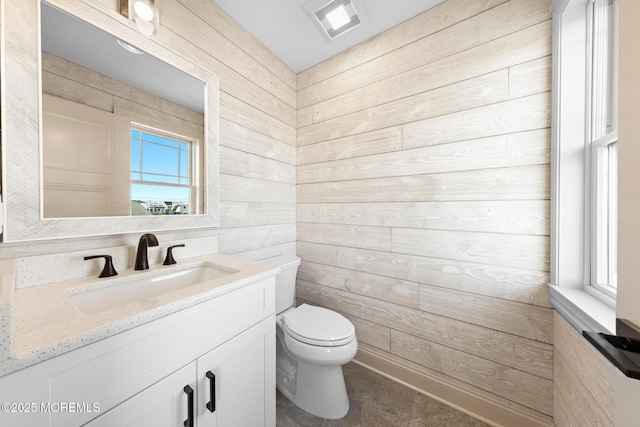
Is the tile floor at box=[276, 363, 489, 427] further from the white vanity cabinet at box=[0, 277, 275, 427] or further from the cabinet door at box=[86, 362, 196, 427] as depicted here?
the cabinet door at box=[86, 362, 196, 427]

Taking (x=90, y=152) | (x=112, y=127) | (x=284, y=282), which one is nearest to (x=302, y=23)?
(x=112, y=127)

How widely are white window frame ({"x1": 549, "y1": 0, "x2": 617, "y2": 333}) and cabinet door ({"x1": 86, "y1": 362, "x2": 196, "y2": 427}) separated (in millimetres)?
1540

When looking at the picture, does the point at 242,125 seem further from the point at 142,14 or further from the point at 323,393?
the point at 323,393

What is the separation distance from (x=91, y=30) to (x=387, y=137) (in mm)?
1605

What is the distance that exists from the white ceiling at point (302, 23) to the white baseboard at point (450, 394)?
2307 mm

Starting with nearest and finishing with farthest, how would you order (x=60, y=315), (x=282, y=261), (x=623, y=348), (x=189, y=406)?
(x=623, y=348), (x=60, y=315), (x=189, y=406), (x=282, y=261)

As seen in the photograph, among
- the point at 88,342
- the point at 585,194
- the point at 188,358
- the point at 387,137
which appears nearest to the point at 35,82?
the point at 88,342

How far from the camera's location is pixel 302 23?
62.3 inches

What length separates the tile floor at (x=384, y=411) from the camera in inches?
50.7

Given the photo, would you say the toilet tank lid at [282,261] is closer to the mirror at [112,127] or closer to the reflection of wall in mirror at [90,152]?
the mirror at [112,127]

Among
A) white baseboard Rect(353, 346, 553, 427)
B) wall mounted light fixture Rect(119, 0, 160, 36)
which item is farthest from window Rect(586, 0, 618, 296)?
wall mounted light fixture Rect(119, 0, 160, 36)

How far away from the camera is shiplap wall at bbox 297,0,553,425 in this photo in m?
1.19

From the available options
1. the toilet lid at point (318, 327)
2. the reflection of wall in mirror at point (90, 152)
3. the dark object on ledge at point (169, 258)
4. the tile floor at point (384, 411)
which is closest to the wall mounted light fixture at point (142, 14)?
the reflection of wall in mirror at point (90, 152)

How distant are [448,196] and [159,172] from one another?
165 centimetres
